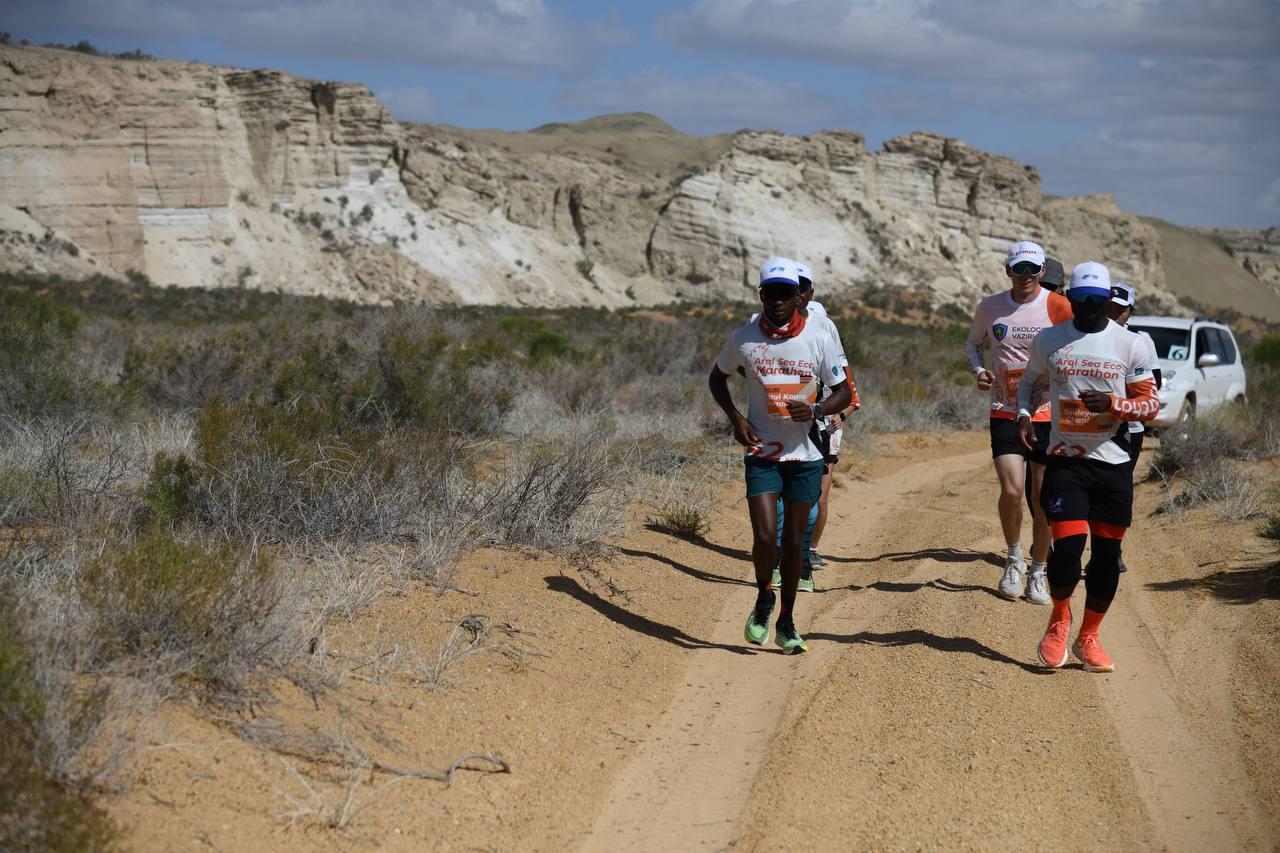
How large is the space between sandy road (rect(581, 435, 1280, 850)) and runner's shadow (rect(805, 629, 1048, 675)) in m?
0.02

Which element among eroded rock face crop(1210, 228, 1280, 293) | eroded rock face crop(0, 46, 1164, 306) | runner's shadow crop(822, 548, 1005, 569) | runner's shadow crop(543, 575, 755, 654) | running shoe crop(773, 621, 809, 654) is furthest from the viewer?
eroded rock face crop(1210, 228, 1280, 293)

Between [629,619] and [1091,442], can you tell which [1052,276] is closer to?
[1091,442]

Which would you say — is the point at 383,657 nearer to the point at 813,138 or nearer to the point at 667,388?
the point at 667,388

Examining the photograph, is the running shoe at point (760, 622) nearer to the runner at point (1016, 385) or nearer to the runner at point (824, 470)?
the runner at point (824, 470)

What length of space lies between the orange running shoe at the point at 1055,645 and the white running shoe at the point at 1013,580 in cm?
153

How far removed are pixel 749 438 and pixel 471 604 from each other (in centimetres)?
184

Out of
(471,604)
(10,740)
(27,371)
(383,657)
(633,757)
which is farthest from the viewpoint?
(27,371)

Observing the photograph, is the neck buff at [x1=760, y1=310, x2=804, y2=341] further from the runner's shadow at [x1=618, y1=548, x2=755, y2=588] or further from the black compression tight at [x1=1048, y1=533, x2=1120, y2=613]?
the runner's shadow at [x1=618, y1=548, x2=755, y2=588]

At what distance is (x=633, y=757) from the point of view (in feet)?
17.6

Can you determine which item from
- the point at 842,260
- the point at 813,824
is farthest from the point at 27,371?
the point at 842,260

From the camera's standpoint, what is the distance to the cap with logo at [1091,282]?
6242 mm

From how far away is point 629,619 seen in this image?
293 inches

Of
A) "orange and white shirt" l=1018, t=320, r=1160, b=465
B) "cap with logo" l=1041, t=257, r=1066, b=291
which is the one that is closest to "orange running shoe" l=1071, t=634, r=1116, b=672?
"orange and white shirt" l=1018, t=320, r=1160, b=465

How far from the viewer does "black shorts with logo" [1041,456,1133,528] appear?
629 centimetres
